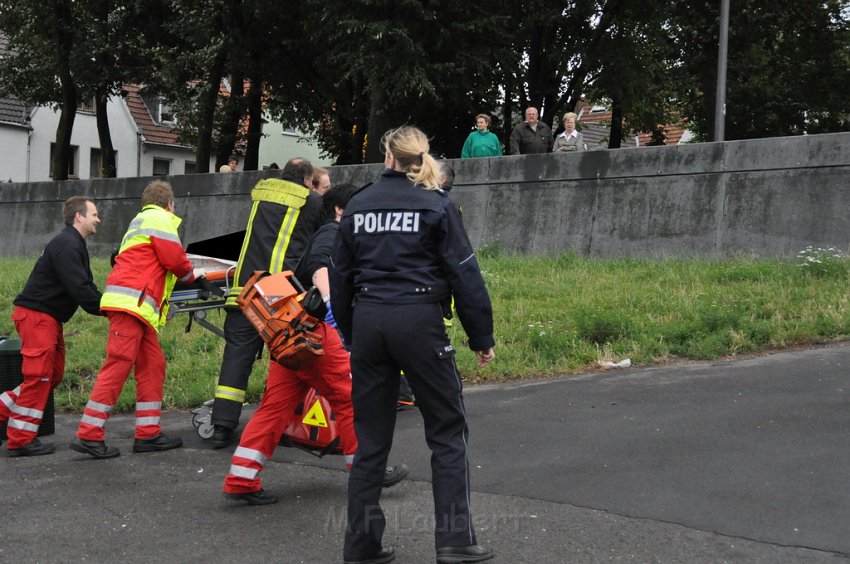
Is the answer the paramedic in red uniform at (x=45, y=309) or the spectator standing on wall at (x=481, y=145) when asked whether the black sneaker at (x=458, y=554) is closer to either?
the paramedic in red uniform at (x=45, y=309)

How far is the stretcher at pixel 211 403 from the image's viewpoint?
601cm

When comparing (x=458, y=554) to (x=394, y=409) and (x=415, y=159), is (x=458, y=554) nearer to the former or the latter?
(x=394, y=409)

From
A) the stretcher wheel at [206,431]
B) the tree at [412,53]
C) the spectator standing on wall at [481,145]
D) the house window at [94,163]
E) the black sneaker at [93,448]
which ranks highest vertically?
the tree at [412,53]

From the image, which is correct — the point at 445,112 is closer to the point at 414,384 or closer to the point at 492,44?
the point at 492,44

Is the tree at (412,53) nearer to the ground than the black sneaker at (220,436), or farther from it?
farther from it

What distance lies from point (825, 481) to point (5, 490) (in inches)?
182

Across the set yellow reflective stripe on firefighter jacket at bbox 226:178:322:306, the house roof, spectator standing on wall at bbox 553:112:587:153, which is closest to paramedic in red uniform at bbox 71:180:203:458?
yellow reflective stripe on firefighter jacket at bbox 226:178:322:306

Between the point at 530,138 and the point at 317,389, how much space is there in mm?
9966

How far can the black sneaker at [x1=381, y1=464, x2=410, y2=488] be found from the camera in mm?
5664

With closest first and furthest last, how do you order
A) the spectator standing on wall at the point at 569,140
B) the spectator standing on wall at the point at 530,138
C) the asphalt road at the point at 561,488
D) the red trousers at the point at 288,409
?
the asphalt road at the point at 561,488 → the red trousers at the point at 288,409 → the spectator standing on wall at the point at 569,140 → the spectator standing on wall at the point at 530,138

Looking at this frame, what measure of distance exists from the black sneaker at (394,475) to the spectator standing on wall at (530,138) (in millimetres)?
9771

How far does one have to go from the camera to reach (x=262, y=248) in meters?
7.03

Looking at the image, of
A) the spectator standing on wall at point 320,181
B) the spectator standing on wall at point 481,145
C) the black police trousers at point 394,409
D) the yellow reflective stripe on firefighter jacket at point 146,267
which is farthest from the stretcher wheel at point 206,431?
the spectator standing on wall at point 481,145

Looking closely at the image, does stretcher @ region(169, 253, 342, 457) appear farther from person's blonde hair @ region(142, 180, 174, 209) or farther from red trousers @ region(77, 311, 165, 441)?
person's blonde hair @ region(142, 180, 174, 209)
